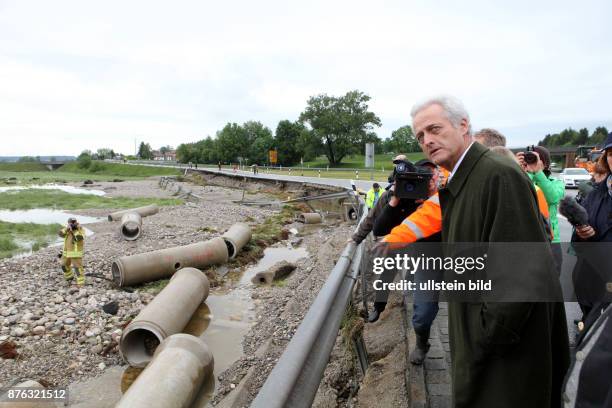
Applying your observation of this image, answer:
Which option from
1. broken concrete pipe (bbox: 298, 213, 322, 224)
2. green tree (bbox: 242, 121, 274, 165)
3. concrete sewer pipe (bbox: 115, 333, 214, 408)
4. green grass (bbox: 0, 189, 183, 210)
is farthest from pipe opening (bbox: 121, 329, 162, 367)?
green tree (bbox: 242, 121, 274, 165)

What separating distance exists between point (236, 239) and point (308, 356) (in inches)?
417

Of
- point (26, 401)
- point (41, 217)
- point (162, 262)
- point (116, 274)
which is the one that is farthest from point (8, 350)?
point (41, 217)

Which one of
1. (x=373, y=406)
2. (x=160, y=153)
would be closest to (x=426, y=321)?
(x=373, y=406)

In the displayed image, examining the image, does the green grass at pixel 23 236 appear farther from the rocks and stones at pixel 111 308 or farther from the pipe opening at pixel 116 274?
the rocks and stones at pixel 111 308

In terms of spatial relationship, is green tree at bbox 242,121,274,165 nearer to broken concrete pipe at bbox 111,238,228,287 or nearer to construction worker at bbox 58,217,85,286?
broken concrete pipe at bbox 111,238,228,287

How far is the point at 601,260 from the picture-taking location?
368 cm

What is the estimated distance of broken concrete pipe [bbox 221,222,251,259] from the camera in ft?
40.0

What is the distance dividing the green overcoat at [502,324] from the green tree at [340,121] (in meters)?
66.7

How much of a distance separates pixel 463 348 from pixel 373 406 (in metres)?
1.76

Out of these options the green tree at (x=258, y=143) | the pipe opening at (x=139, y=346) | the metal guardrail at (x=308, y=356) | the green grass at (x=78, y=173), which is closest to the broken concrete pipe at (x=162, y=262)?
the pipe opening at (x=139, y=346)

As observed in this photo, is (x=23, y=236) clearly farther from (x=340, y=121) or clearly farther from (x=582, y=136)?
(x=582, y=136)

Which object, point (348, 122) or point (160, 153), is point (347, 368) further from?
point (160, 153)

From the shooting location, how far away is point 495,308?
1684 millimetres

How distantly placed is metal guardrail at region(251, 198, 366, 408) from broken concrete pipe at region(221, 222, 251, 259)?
9379mm
